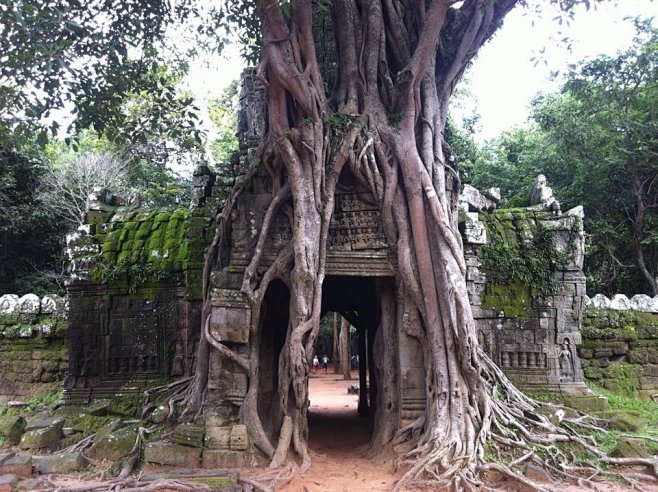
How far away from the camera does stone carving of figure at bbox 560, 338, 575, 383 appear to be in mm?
6992

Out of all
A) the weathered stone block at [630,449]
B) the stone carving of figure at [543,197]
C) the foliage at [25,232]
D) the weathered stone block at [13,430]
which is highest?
the foliage at [25,232]

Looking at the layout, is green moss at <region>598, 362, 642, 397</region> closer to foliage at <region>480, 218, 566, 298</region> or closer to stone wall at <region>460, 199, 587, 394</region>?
stone wall at <region>460, 199, 587, 394</region>

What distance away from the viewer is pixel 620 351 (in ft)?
25.9

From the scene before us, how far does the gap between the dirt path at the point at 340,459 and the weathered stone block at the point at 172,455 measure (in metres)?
0.98

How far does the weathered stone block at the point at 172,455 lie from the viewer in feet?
17.0

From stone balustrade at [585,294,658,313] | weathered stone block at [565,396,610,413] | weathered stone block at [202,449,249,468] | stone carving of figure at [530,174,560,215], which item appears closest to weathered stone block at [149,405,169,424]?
weathered stone block at [202,449,249,468]

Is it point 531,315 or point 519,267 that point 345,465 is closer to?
point 531,315

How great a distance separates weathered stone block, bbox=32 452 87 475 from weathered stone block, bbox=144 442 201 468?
0.82m

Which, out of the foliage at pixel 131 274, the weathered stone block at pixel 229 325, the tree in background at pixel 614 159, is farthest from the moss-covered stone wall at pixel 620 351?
the foliage at pixel 131 274

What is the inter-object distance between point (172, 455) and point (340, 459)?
6.18 ft

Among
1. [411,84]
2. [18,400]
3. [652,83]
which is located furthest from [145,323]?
[652,83]

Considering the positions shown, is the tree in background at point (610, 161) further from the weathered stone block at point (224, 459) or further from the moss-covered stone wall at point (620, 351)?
the weathered stone block at point (224, 459)

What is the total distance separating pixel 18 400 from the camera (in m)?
7.82

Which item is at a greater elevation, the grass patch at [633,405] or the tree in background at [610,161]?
the tree in background at [610,161]
